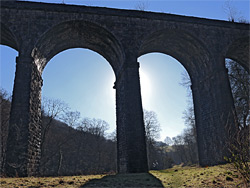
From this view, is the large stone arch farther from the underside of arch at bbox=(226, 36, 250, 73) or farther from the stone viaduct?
the underside of arch at bbox=(226, 36, 250, 73)

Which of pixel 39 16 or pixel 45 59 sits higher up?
pixel 39 16

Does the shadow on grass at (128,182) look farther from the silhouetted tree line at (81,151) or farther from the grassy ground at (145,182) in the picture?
the silhouetted tree line at (81,151)

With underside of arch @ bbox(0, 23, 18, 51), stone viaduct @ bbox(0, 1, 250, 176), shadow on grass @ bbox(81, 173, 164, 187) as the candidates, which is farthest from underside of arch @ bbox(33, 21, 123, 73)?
shadow on grass @ bbox(81, 173, 164, 187)

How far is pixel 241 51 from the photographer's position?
15961 mm

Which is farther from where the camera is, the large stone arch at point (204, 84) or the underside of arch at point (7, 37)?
the large stone arch at point (204, 84)

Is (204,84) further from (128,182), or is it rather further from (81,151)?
(81,151)

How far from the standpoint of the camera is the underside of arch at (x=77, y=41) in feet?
41.5

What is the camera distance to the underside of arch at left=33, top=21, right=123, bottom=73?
1264 cm

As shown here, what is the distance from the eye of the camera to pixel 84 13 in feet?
41.9

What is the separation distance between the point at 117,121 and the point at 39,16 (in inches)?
307

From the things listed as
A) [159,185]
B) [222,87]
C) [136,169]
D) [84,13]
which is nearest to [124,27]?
[84,13]

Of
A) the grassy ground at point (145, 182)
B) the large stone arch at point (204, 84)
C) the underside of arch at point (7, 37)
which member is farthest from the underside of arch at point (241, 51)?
the underside of arch at point (7, 37)

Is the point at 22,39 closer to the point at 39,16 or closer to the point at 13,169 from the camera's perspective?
the point at 39,16

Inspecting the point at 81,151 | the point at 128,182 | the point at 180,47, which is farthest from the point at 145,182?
the point at 81,151
